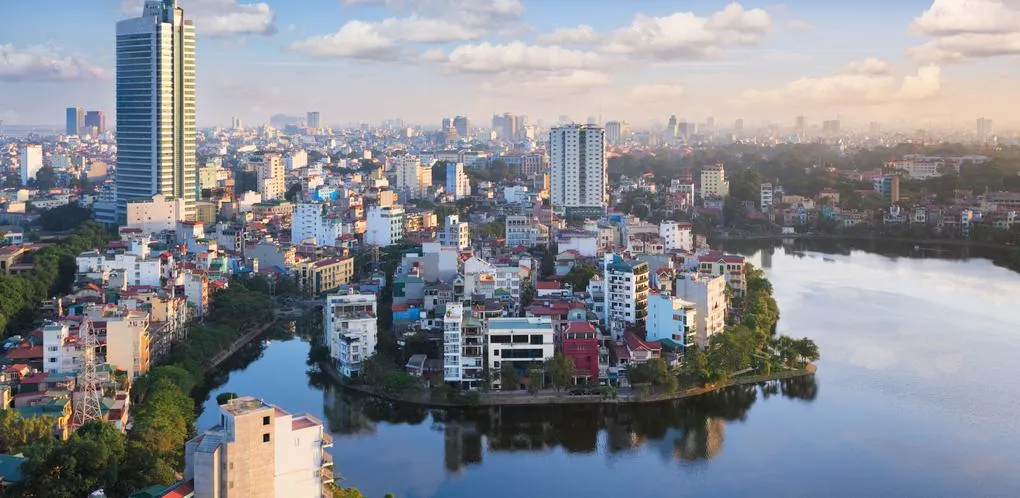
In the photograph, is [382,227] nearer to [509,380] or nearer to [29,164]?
[509,380]

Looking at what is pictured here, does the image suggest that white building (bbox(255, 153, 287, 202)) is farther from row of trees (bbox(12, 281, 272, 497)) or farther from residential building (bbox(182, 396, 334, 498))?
residential building (bbox(182, 396, 334, 498))

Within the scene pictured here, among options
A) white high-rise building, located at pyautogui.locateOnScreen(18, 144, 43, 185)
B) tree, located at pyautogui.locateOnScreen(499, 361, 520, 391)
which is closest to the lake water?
tree, located at pyautogui.locateOnScreen(499, 361, 520, 391)

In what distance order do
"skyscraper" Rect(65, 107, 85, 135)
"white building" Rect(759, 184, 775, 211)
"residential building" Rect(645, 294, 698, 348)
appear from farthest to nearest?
"skyscraper" Rect(65, 107, 85, 135) → "white building" Rect(759, 184, 775, 211) → "residential building" Rect(645, 294, 698, 348)

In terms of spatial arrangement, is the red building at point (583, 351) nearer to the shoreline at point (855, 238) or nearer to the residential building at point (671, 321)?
the residential building at point (671, 321)

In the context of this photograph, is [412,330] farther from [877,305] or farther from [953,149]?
[953,149]

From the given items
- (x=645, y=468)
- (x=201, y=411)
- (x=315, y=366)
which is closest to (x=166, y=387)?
(x=201, y=411)
